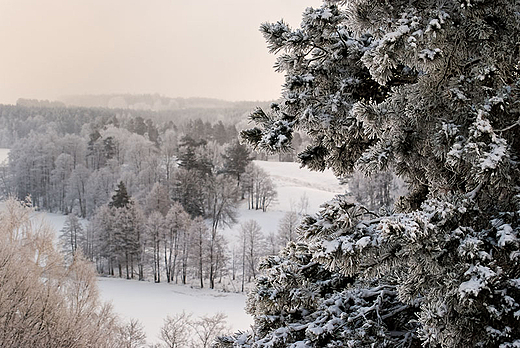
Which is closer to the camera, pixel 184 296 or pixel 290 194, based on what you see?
pixel 184 296

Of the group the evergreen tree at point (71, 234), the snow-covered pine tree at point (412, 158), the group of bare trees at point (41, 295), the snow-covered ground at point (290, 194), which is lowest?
the evergreen tree at point (71, 234)

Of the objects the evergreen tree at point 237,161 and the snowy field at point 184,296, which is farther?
the evergreen tree at point 237,161

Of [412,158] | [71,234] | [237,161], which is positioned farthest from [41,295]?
[237,161]

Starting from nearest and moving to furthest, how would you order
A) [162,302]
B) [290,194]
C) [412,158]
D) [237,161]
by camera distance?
1. [412,158]
2. [162,302]
3. [237,161]
4. [290,194]

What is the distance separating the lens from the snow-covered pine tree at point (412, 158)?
2.72m

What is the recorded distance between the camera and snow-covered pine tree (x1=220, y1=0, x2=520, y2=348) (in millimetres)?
2723

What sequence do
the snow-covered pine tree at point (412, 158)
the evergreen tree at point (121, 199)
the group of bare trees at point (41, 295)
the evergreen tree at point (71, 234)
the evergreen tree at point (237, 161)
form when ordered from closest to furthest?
the snow-covered pine tree at point (412, 158) → the group of bare trees at point (41, 295) → the evergreen tree at point (71, 234) → the evergreen tree at point (121, 199) → the evergreen tree at point (237, 161)

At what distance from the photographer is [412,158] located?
3645 millimetres

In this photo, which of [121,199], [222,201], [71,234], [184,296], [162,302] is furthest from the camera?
[222,201]

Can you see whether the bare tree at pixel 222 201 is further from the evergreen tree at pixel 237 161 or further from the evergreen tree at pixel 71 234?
the evergreen tree at pixel 71 234

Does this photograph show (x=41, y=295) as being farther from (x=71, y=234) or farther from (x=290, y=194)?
Result: (x=290, y=194)

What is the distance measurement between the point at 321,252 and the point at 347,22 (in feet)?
7.22

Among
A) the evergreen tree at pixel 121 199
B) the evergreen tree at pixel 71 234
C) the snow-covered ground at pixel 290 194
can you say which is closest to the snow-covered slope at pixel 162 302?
the evergreen tree at pixel 71 234

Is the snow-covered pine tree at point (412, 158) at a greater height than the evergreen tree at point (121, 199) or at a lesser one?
greater
